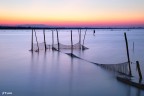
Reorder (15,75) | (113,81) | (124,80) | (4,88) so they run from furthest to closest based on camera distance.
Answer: (15,75) → (113,81) → (124,80) → (4,88)

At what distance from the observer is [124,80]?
1369 cm

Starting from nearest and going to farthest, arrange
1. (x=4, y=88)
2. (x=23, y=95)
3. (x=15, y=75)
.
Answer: (x=23, y=95) < (x=4, y=88) < (x=15, y=75)

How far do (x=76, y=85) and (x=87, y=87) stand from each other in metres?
0.84

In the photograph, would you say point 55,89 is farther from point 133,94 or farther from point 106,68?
point 106,68

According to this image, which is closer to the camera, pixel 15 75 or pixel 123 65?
pixel 123 65

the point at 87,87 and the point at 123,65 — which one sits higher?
the point at 123,65

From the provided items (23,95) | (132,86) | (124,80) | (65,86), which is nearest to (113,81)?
(124,80)

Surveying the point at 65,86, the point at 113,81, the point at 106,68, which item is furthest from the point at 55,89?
the point at 106,68

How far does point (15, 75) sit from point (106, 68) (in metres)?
6.61

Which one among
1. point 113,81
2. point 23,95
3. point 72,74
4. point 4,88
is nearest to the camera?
point 23,95

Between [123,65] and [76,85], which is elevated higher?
[123,65]

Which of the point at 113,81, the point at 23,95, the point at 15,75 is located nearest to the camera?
the point at 23,95

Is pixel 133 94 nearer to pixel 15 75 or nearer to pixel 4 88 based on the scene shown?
pixel 4 88

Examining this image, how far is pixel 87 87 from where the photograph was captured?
13.4 meters
